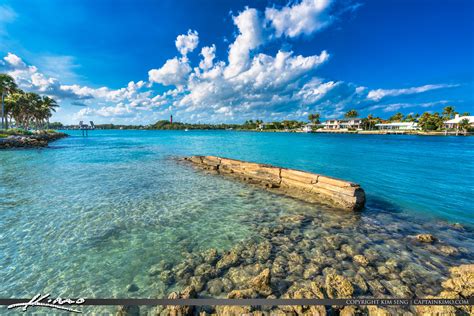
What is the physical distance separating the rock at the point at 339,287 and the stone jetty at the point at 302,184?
247 inches

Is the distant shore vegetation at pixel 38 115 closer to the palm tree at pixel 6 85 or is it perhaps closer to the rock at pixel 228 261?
the palm tree at pixel 6 85

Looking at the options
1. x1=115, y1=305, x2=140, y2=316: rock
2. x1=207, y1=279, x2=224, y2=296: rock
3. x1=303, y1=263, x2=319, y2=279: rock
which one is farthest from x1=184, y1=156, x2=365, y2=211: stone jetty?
x1=115, y1=305, x2=140, y2=316: rock

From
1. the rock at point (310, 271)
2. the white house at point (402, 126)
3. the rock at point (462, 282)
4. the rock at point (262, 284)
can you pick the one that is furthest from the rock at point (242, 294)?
the white house at point (402, 126)

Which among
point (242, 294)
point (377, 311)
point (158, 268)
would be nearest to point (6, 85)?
point (158, 268)

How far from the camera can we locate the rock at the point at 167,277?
5.12 metres

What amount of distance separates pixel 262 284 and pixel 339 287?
191 centimetres

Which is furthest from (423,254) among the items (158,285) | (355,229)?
A: (158,285)

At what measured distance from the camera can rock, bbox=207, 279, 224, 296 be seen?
4766 mm

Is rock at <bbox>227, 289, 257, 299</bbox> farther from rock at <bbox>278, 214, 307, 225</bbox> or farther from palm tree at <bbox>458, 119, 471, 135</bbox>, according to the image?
palm tree at <bbox>458, 119, 471, 135</bbox>

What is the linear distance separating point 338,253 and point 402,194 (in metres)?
10.7

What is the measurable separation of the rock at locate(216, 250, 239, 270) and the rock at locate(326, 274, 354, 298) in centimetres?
257

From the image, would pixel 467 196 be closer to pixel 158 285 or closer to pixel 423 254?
pixel 423 254

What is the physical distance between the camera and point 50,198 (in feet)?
35.8

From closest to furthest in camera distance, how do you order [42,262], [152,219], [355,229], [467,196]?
1. [42,262]
2. [355,229]
3. [152,219]
4. [467,196]
